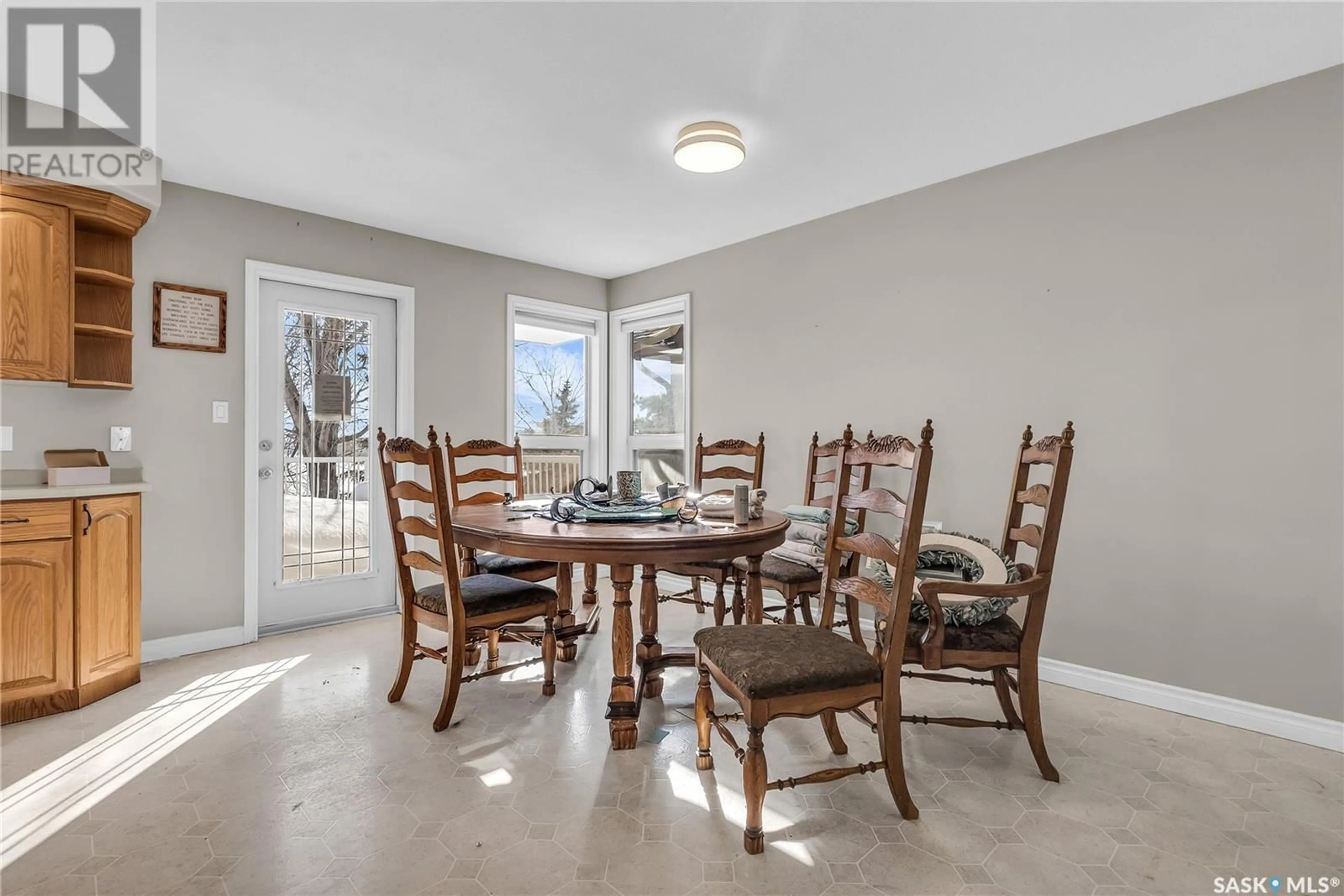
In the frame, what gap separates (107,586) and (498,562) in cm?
162

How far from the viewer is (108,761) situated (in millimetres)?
2162

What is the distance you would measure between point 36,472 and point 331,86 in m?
2.18

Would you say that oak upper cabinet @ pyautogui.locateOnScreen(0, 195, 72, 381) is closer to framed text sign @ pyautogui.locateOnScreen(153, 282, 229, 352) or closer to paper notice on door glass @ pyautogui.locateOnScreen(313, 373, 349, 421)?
framed text sign @ pyautogui.locateOnScreen(153, 282, 229, 352)

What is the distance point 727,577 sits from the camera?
10.3ft

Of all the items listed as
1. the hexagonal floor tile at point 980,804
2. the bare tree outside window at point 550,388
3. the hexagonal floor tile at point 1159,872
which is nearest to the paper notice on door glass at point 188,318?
the bare tree outside window at point 550,388

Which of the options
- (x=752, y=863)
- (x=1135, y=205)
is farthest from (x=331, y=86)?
(x=1135, y=205)

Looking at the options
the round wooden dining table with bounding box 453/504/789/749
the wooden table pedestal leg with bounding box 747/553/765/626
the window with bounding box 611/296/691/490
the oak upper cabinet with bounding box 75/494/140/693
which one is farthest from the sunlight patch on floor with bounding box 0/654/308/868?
the window with bounding box 611/296/691/490

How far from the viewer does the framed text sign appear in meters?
3.18

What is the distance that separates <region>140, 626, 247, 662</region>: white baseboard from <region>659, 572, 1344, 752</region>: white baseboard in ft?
13.4

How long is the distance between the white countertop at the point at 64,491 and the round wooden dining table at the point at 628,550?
1477 mm

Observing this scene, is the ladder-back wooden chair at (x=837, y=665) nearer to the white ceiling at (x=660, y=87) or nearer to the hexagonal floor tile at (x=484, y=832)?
the hexagonal floor tile at (x=484, y=832)

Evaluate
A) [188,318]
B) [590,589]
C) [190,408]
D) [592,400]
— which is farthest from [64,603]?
[592,400]

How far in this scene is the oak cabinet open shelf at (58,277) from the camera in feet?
8.36

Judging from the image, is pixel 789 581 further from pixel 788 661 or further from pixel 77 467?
pixel 77 467
